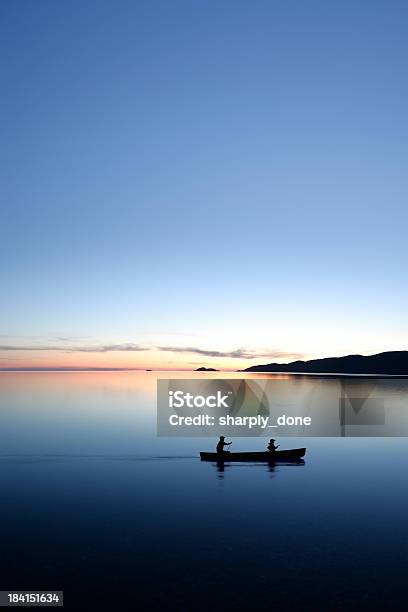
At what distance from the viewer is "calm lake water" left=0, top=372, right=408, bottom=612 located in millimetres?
25922

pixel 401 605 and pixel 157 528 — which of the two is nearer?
pixel 401 605

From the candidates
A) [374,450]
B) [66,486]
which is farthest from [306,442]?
[66,486]

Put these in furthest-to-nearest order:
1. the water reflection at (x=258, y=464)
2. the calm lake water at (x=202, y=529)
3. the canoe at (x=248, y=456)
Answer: the canoe at (x=248, y=456)
the water reflection at (x=258, y=464)
the calm lake water at (x=202, y=529)

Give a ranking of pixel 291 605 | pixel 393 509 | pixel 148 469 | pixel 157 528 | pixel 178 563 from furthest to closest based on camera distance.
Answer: pixel 148 469 → pixel 393 509 → pixel 157 528 → pixel 178 563 → pixel 291 605

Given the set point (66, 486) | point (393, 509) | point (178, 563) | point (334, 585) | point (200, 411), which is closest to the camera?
point (334, 585)

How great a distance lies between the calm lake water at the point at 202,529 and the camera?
2592 cm

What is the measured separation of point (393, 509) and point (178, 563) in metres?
22.6

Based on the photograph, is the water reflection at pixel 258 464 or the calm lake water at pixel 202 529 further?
the water reflection at pixel 258 464

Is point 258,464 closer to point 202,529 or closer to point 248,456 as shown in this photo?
point 248,456

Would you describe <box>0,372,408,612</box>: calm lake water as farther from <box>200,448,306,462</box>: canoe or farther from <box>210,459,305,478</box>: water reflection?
<box>200,448,306,462</box>: canoe

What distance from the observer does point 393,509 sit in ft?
141

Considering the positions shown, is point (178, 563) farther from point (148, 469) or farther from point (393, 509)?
point (148, 469)

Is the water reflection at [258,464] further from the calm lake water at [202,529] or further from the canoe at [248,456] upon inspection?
the canoe at [248,456]

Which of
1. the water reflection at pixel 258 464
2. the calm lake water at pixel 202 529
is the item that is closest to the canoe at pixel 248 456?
the water reflection at pixel 258 464
